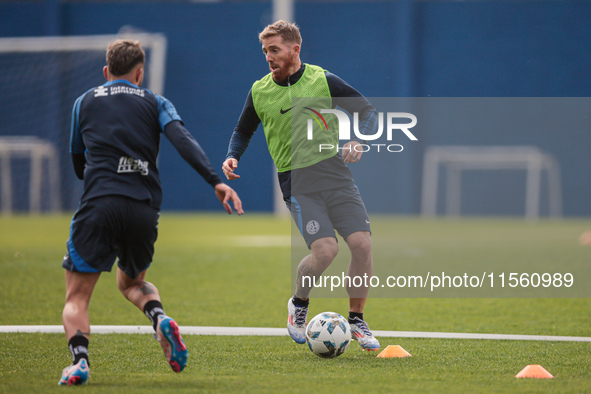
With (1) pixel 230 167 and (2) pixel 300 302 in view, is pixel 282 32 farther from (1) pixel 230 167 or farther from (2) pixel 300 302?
(2) pixel 300 302

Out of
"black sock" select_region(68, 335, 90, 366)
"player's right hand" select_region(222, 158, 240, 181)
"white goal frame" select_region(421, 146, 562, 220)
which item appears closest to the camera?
"black sock" select_region(68, 335, 90, 366)

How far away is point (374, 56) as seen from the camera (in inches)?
909

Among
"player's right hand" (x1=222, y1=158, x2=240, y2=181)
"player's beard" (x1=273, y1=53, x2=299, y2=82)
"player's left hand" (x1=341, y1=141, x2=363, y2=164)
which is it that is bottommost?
"player's right hand" (x1=222, y1=158, x2=240, y2=181)

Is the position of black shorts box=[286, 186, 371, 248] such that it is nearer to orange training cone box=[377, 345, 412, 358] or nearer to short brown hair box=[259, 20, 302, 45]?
orange training cone box=[377, 345, 412, 358]

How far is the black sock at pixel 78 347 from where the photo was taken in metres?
3.63

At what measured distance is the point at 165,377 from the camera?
391 cm

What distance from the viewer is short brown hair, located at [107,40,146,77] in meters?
3.87

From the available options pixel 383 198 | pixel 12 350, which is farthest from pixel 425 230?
pixel 12 350

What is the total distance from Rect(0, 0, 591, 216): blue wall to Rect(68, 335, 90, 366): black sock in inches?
734

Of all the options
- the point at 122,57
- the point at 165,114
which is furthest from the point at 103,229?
the point at 122,57

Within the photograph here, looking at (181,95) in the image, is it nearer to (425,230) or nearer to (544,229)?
(425,230)

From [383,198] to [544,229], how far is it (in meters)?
6.55

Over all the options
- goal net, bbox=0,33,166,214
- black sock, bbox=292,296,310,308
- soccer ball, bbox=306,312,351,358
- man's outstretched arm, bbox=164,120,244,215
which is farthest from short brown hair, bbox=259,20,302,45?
goal net, bbox=0,33,166,214

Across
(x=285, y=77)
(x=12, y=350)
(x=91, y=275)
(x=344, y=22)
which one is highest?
(x=344, y=22)
